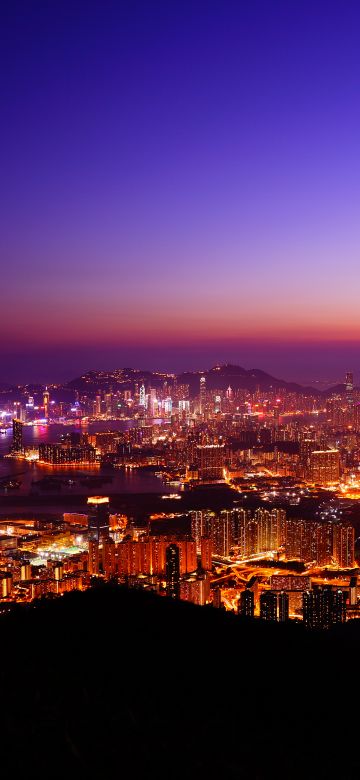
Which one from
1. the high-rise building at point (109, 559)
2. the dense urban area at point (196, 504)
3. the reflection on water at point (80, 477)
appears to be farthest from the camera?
the reflection on water at point (80, 477)

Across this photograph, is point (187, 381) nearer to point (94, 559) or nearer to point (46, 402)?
point (46, 402)

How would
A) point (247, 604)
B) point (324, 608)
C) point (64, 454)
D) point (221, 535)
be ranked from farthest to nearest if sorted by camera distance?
point (64, 454) < point (221, 535) < point (247, 604) < point (324, 608)

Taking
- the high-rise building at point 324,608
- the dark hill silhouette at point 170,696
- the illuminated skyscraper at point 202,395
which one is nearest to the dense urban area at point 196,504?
the high-rise building at point 324,608

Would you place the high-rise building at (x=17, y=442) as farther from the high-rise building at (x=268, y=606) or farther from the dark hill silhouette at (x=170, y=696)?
the dark hill silhouette at (x=170, y=696)

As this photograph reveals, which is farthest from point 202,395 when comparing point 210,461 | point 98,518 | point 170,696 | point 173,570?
point 170,696

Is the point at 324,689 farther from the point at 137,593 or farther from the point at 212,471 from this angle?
the point at 212,471

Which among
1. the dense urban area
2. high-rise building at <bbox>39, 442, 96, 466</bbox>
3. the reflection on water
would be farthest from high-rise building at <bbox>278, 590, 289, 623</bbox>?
high-rise building at <bbox>39, 442, 96, 466</bbox>
